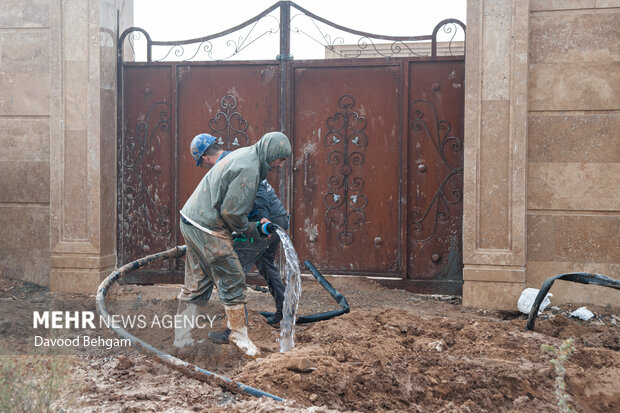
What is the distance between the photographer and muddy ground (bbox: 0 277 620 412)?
3.63 meters

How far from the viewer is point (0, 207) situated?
23.6 feet

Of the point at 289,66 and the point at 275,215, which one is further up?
the point at 289,66

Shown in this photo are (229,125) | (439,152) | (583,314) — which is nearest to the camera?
(583,314)

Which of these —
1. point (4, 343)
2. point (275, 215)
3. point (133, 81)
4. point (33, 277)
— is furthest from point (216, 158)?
point (33, 277)

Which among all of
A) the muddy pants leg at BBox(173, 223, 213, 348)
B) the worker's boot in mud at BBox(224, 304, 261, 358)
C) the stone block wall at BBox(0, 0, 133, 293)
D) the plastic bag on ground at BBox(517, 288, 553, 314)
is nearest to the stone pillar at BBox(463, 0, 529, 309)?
the plastic bag on ground at BBox(517, 288, 553, 314)

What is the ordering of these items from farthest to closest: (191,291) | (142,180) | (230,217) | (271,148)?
(142,180)
(191,291)
(271,148)
(230,217)

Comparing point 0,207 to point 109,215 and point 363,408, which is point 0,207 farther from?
point 363,408

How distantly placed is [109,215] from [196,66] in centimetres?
199

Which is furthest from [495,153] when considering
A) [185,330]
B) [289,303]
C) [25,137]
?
[25,137]

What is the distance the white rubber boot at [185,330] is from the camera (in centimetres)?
475

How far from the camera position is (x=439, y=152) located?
695 cm

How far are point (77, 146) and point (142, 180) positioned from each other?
839 millimetres

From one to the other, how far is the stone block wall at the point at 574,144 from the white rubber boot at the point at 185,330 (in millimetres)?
3477

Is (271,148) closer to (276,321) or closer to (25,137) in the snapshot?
(276,321)
